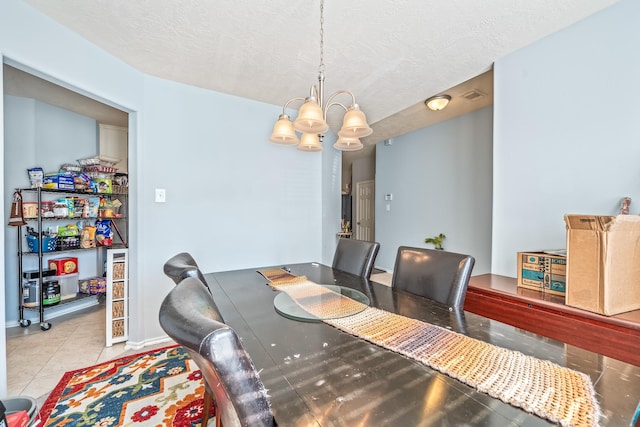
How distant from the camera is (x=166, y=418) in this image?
147 centimetres

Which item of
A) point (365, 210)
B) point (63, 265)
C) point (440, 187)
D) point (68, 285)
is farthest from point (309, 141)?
point (365, 210)

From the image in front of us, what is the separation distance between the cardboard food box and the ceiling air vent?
1.80m

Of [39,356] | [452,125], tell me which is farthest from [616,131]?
[39,356]

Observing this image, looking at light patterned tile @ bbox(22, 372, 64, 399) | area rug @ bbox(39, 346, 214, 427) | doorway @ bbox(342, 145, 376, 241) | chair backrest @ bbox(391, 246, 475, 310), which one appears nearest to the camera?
chair backrest @ bbox(391, 246, 475, 310)

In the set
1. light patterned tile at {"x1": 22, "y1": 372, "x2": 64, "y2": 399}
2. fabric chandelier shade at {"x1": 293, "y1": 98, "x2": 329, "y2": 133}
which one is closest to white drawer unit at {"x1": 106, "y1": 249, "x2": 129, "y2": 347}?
light patterned tile at {"x1": 22, "y1": 372, "x2": 64, "y2": 399}

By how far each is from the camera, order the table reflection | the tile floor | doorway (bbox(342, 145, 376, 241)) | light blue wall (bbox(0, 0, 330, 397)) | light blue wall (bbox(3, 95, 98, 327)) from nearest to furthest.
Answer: the table reflection → the tile floor → light blue wall (bbox(0, 0, 330, 397)) → light blue wall (bbox(3, 95, 98, 327)) → doorway (bbox(342, 145, 376, 241))

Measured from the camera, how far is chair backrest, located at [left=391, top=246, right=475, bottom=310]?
1346mm

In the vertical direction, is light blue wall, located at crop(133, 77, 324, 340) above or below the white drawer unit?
above

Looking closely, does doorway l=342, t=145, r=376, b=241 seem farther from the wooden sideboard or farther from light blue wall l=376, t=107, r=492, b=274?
the wooden sideboard

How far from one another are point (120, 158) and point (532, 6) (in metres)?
Answer: 4.38

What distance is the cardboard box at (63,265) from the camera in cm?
287

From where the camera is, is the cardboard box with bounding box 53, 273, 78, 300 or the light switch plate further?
the cardboard box with bounding box 53, 273, 78, 300

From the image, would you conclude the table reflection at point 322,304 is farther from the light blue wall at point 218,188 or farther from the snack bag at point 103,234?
the snack bag at point 103,234

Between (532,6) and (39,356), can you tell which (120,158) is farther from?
(532,6)
